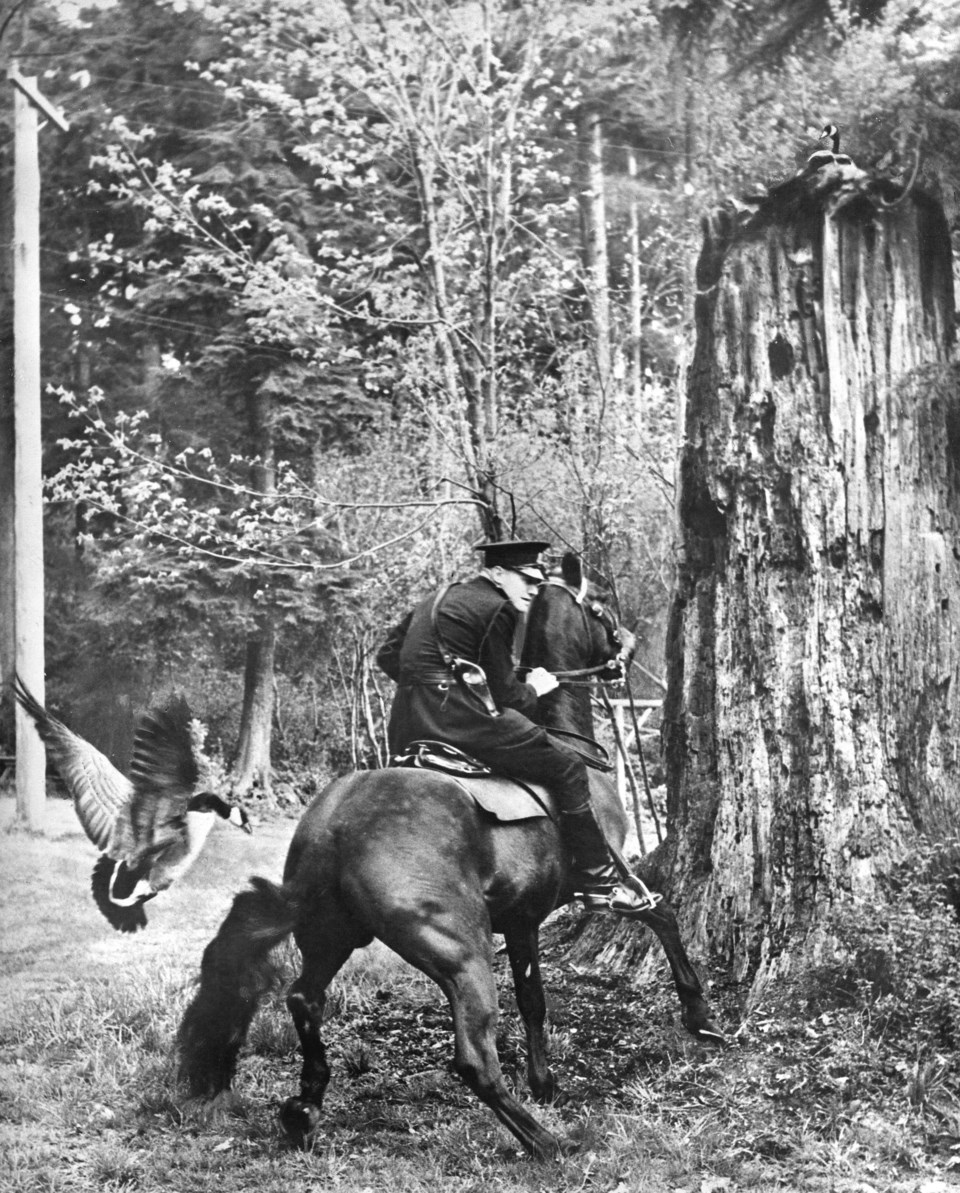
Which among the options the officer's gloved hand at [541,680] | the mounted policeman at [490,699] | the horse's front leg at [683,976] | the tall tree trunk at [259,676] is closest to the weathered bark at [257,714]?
the tall tree trunk at [259,676]

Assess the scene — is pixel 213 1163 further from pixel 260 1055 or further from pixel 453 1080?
pixel 453 1080

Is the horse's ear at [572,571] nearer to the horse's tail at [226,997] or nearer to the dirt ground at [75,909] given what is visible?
the dirt ground at [75,909]

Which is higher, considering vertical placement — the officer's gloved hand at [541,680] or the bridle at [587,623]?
the bridle at [587,623]

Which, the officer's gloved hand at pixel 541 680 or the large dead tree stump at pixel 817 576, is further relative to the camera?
the large dead tree stump at pixel 817 576

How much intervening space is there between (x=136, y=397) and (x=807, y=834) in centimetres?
333

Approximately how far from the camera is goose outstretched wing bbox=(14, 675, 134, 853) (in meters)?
4.28

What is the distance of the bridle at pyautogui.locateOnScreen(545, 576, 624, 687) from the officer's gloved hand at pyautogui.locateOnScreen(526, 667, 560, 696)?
25 millimetres

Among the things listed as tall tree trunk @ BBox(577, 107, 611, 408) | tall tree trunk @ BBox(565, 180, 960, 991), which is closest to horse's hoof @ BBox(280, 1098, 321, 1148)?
tall tree trunk @ BBox(565, 180, 960, 991)

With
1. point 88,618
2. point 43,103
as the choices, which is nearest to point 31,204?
point 43,103

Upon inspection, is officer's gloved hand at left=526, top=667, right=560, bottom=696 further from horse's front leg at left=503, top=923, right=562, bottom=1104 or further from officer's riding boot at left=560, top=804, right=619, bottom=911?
horse's front leg at left=503, top=923, right=562, bottom=1104

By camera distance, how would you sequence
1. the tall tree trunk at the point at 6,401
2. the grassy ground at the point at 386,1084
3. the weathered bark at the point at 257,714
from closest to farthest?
the grassy ground at the point at 386,1084, the weathered bark at the point at 257,714, the tall tree trunk at the point at 6,401

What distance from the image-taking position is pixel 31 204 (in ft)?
15.7

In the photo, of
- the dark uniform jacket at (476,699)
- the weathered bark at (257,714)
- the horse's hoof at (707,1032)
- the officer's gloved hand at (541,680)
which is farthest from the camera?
the weathered bark at (257,714)

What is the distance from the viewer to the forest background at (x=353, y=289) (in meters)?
4.77
